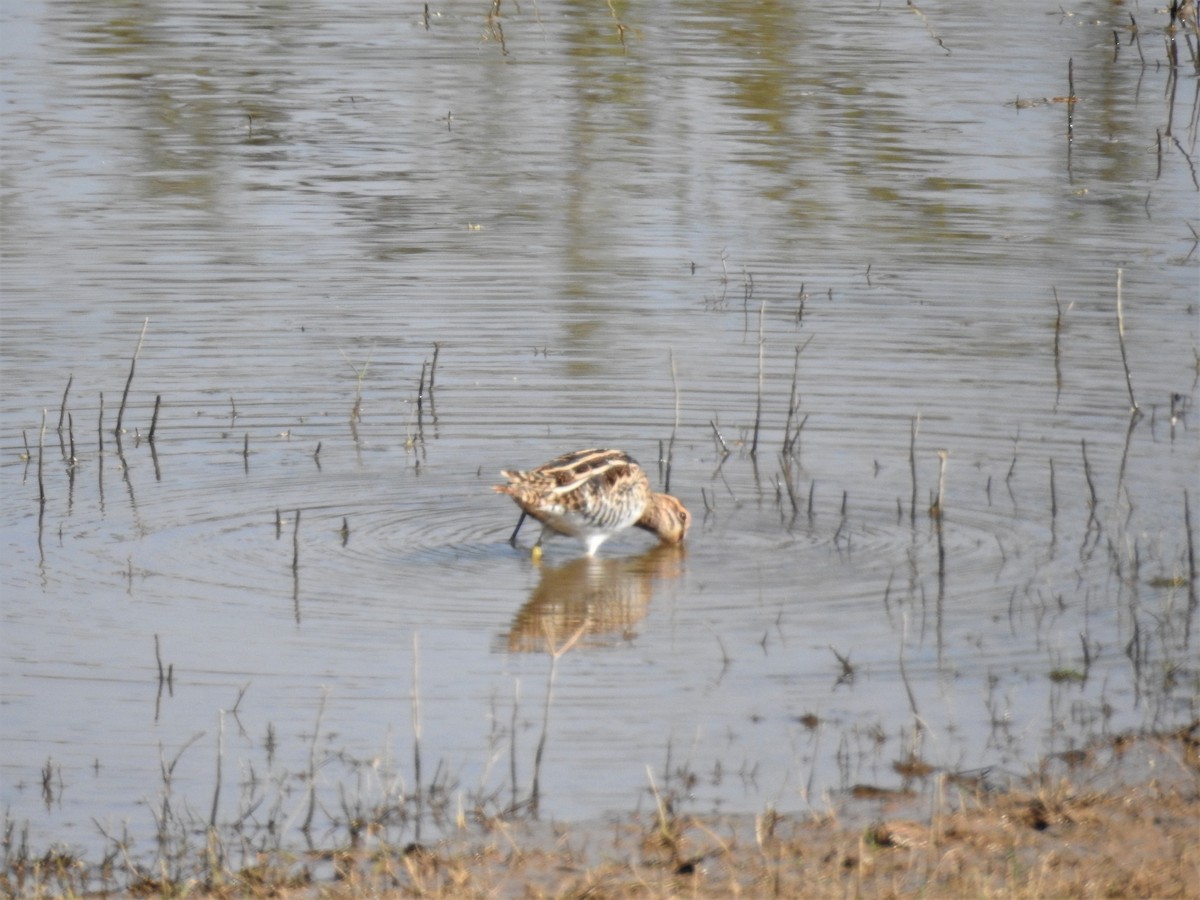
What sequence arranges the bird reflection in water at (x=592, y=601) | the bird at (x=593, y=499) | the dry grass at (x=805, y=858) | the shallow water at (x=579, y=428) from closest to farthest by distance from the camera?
the dry grass at (x=805, y=858) → the shallow water at (x=579, y=428) → the bird reflection in water at (x=592, y=601) → the bird at (x=593, y=499)

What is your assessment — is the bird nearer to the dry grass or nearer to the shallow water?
the shallow water

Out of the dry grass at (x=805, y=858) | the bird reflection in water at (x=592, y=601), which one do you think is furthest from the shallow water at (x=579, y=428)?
the dry grass at (x=805, y=858)

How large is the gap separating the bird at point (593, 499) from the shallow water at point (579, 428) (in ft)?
0.73

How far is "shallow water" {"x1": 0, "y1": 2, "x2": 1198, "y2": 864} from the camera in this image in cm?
788

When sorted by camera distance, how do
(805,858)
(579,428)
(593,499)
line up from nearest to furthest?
(805,858), (593,499), (579,428)

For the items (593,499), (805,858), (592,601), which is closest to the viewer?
(805,858)

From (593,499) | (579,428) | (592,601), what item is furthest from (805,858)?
(579,428)

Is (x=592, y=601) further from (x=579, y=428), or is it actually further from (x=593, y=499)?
(x=579, y=428)

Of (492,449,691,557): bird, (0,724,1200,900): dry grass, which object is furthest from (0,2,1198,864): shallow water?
(0,724,1200,900): dry grass

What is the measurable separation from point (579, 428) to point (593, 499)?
7.61 feet

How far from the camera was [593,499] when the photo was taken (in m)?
10.0

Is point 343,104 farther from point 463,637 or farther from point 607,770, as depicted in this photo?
point 607,770

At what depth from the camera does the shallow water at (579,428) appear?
7879 millimetres

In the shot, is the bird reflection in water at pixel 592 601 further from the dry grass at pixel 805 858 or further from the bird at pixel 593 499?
the dry grass at pixel 805 858
